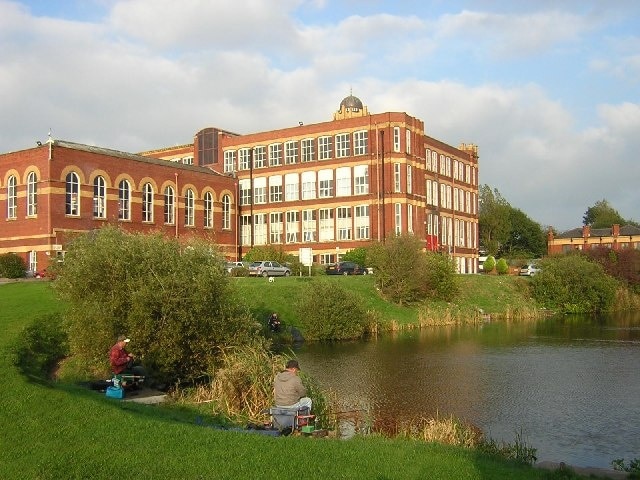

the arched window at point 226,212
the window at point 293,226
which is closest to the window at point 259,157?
the window at point 293,226

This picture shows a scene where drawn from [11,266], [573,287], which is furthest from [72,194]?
[573,287]

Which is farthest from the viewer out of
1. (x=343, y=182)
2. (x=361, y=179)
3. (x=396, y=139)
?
(x=343, y=182)

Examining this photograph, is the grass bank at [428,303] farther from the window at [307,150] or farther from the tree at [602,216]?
the tree at [602,216]

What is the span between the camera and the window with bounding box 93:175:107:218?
57.3 metres

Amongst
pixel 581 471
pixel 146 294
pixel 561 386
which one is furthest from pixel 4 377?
pixel 561 386

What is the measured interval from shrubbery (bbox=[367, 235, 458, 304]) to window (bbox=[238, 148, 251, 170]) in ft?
101

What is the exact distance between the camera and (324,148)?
77.4 m

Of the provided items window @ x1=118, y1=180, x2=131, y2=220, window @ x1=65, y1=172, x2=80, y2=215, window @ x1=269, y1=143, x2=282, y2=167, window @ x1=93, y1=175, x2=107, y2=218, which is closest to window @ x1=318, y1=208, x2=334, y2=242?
window @ x1=269, y1=143, x2=282, y2=167

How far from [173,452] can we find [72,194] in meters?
48.2

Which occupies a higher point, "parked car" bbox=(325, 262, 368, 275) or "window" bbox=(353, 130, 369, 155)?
"window" bbox=(353, 130, 369, 155)

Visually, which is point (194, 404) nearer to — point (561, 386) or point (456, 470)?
point (456, 470)

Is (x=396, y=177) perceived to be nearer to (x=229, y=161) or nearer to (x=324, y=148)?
(x=324, y=148)

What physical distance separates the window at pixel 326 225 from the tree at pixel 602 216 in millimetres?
76688

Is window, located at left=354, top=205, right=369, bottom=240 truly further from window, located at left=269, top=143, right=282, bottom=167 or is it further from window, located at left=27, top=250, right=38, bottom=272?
window, located at left=27, top=250, right=38, bottom=272
